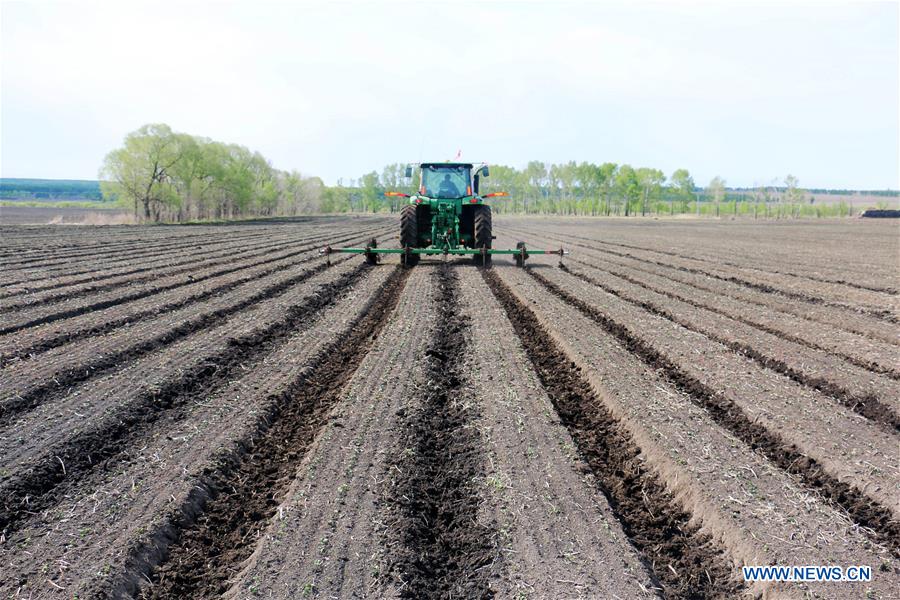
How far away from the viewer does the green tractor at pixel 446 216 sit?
1503 centimetres

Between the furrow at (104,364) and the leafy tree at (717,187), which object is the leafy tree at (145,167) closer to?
the furrow at (104,364)

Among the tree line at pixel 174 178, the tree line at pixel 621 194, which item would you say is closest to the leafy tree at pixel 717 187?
the tree line at pixel 621 194

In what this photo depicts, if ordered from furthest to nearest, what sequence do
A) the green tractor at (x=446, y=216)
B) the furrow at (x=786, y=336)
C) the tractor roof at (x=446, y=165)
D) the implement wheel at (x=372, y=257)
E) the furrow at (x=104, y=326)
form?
1. the implement wheel at (x=372, y=257)
2. the tractor roof at (x=446, y=165)
3. the green tractor at (x=446, y=216)
4. the furrow at (x=104, y=326)
5. the furrow at (x=786, y=336)

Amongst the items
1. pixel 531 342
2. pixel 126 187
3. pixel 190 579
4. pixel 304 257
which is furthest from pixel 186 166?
pixel 190 579

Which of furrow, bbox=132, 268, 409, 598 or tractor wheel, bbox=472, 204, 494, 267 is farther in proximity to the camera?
tractor wheel, bbox=472, 204, 494, 267

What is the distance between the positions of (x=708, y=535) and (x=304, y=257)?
645 inches

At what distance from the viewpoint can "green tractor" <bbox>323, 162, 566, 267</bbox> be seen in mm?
15031

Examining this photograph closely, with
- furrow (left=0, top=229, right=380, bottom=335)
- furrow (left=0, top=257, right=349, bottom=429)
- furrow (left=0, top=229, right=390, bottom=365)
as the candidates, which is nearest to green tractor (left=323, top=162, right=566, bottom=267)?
furrow (left=0, top=229, right=380, bottom=335)

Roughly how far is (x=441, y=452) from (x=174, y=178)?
52.8m

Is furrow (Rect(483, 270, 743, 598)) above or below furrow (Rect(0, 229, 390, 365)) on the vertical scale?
below

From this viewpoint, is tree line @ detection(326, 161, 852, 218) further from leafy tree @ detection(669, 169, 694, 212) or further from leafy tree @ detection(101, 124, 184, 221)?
leafy tree @ detection(101, 124, 184, 221)

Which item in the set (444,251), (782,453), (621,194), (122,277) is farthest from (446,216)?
(621,194)

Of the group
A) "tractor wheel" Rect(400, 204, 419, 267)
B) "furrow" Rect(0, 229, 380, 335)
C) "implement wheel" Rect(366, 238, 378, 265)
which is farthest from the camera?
"implement wheel" Rect(366, 238, 378, 265)

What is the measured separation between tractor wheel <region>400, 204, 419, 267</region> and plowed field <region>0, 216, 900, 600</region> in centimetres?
587
